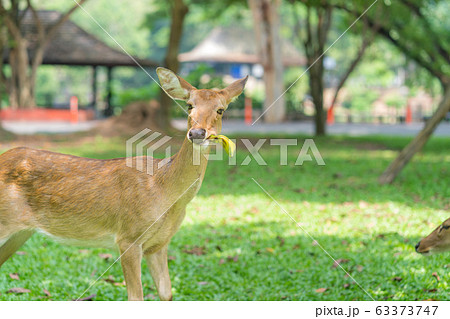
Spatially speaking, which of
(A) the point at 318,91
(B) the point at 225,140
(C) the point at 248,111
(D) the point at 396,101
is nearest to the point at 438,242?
(B) the point at 225,140

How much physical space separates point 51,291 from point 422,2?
16.0m

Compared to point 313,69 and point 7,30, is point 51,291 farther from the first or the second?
point 7,30

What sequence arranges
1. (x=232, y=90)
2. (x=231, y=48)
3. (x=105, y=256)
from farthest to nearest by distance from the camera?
(x=231, y=48) < (x=105, y=256) < (x=232, y=90)

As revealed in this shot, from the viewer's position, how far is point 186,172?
417 cm

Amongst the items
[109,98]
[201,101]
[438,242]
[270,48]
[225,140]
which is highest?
[270,48]

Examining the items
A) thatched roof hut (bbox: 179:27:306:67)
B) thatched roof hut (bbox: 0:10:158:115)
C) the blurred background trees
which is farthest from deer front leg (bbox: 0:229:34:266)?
thatched roof hut (bbox: 179:27:306:67)

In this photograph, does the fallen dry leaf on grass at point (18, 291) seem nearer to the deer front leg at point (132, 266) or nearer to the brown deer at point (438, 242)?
the deer front leg at point (132, 266)

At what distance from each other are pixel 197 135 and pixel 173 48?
49.7 ft

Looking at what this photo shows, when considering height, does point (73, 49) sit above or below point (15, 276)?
above

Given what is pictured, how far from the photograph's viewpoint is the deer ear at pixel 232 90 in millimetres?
4102

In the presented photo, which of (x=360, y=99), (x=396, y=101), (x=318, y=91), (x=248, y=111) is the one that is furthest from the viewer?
(x=360, y=99)

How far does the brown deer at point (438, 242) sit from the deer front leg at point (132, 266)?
2.02 m

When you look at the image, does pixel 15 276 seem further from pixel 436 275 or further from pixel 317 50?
pixel 317 50
